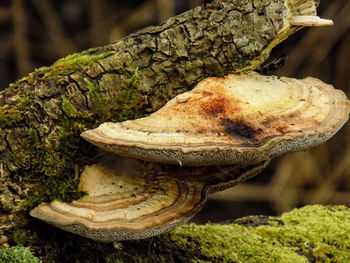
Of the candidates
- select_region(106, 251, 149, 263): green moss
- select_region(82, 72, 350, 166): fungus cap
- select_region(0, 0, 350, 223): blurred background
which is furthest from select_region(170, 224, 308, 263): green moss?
select_region(0, 0, 350, 223): blurred background

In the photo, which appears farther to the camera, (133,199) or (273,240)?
(273,240)

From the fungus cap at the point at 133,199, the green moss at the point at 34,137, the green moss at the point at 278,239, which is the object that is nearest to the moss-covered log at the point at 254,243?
the green moss at the point at 278,239

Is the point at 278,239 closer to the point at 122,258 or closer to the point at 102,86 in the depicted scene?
the point at 122,258

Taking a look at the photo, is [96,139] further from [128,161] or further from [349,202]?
[349,202]

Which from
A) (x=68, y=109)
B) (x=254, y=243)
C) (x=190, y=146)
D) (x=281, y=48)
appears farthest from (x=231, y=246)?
(x=281, y=48)

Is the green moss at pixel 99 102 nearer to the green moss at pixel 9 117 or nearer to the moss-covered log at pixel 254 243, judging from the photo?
the green moss at pixel 9 117

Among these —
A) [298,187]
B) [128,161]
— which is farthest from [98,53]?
Answer: [298,187]

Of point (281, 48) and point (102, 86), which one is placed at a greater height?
point (102, 86)
